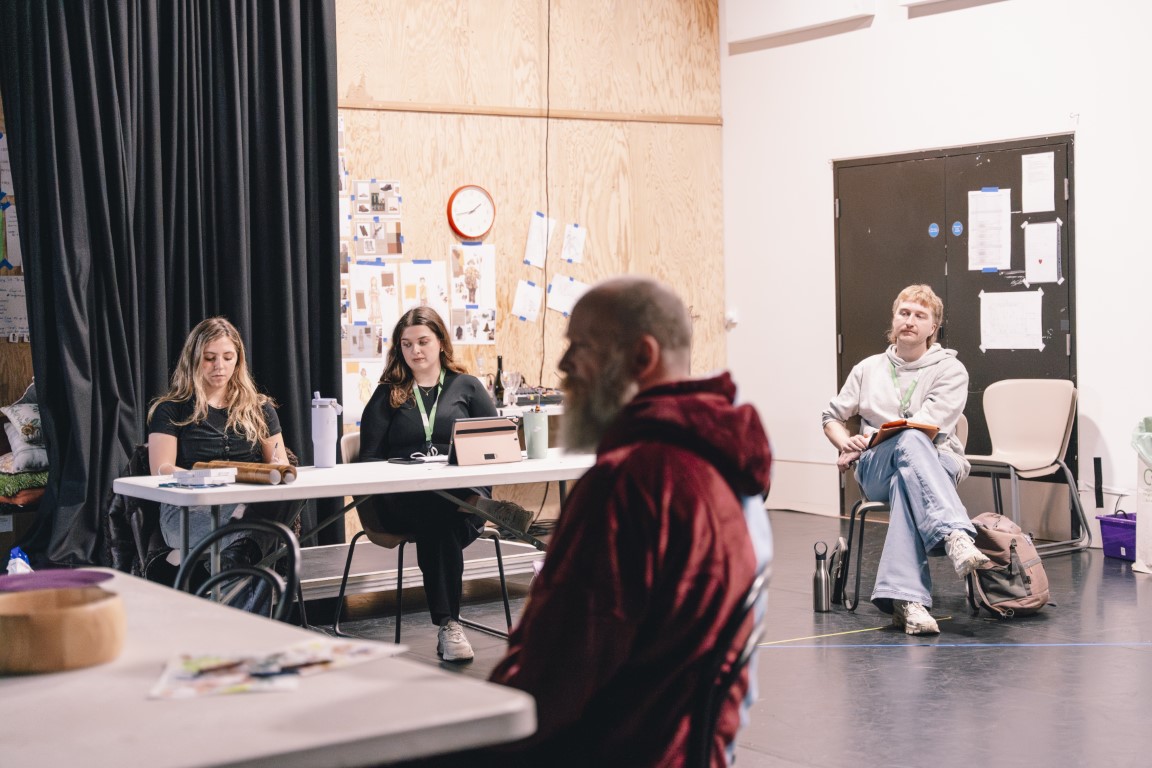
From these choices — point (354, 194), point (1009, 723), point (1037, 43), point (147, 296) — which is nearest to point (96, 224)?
point (147, 296)

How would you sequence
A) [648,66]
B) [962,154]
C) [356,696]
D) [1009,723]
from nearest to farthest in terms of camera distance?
[356,696]
[1009,723]
[962,154]
[648,66]

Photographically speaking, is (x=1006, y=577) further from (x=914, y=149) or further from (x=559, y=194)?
(x=559, y=194)

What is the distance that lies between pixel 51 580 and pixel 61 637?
422 millimetres

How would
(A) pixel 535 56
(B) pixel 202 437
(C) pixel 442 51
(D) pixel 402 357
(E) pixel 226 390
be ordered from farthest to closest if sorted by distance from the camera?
(A) pixel 535 56 → (C) pixel 442 51 → (D) pixel 402 357 → (E) pixel 226 390 → (B) pixel 202 437

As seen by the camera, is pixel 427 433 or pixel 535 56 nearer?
pixel 427 433

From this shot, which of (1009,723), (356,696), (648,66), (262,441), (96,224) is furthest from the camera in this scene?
(648,66)

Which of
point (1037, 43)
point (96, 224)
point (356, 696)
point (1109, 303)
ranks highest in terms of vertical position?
point (1037, 43)

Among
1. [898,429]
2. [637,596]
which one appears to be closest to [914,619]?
[898,429]

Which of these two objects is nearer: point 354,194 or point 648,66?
point 354,194

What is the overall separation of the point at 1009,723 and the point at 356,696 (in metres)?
2.58

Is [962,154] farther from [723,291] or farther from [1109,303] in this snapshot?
[723,291]

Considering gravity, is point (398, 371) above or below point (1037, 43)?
below

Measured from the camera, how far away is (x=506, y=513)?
4559 mm

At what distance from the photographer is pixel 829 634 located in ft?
14.8
